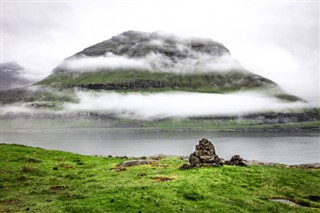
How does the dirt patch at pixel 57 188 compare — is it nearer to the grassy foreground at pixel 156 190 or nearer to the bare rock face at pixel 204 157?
the grassy foreground at pixel 156 190

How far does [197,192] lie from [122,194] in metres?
8.28

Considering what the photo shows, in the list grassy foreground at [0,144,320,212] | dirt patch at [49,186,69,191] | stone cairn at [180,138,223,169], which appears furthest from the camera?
stone cairn at [180,138,223,169]

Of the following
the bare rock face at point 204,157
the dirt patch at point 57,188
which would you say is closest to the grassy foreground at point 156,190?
the dirt patch at point 57,188

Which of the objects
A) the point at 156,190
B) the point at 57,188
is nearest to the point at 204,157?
the point at 156,190

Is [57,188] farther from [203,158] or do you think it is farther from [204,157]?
[204,157]

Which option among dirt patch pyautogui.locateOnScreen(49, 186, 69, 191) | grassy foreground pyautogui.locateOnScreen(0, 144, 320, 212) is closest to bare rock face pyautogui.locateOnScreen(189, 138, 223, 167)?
grassy foreground pyautogui.locateOnScreen(0, 144, 320, 212)

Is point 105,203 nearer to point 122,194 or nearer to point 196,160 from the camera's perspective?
point 122,194

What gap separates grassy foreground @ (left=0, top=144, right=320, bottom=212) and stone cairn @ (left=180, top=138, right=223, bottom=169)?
303 centimetres

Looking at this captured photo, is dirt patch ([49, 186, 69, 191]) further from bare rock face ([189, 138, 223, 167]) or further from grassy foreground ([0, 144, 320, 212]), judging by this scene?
bare rock face ([189, 138, 223, 167])

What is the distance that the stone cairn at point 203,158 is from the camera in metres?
52.4

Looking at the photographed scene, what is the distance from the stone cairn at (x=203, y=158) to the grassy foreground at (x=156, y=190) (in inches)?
119

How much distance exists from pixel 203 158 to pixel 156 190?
1784cm

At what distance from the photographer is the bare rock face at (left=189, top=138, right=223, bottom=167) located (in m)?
52.5

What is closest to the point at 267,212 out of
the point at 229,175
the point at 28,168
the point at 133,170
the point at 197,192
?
the point at 197,192
